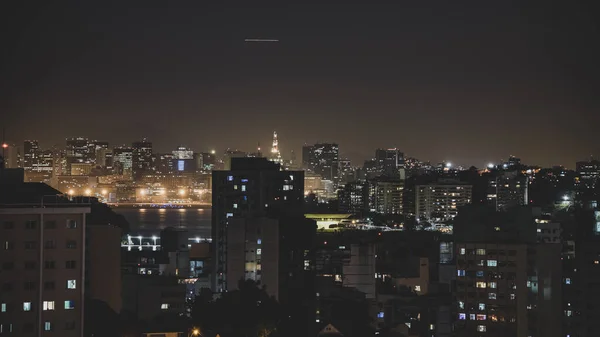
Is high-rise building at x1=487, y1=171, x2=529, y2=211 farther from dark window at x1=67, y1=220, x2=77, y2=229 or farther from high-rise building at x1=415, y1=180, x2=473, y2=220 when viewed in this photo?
dark window at x1=67, y1=220, x2=77, y2=229

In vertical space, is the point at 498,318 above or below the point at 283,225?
below

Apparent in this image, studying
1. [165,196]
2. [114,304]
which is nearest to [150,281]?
[114,304]

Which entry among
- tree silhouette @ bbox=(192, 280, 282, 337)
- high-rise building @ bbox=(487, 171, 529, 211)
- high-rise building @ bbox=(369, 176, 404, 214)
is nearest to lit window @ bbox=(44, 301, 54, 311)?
tree silhouette @ bbox=(192, 280, 282, 337)

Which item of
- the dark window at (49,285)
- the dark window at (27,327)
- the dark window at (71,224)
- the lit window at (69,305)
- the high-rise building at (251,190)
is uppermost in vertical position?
the high-rise building at (251,190)

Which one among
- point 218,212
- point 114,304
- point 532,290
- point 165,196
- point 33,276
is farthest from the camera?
point 165,196

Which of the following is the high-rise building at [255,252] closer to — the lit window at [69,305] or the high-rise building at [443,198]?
the lit window at [69,305]

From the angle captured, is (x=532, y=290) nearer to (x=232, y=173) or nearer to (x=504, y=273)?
(x=504, y=273)

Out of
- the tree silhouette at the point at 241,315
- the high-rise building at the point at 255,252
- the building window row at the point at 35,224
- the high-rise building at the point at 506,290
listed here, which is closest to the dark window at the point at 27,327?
the building window row at the point at 35,224
